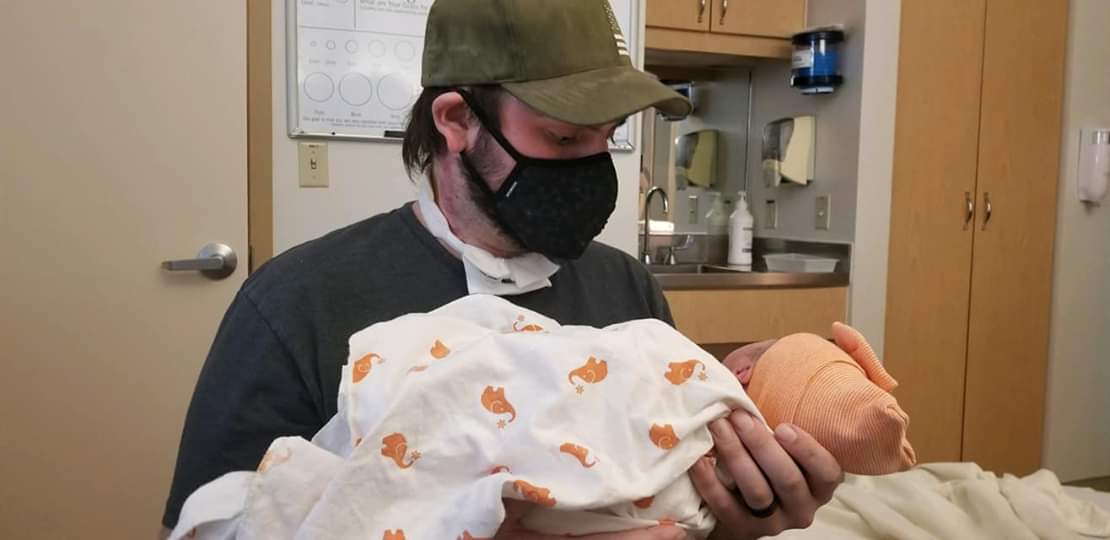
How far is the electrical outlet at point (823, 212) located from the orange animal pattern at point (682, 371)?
2.26m

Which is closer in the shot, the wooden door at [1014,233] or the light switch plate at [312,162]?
the light switch plate at [312,162]

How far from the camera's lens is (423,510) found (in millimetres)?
731

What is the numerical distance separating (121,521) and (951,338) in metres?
2.55

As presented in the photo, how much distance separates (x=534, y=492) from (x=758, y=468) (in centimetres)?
23

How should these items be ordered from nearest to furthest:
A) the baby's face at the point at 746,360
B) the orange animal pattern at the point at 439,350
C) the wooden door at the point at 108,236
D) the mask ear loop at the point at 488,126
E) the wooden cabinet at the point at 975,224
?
the orange animal pattern at the point at 439,350 → the baby's face at the point at 746,360 → the mask ear loop at the point at 488,126 → the wooden door at the point at 108,236 → the wooden cabinet at the point at 975,224

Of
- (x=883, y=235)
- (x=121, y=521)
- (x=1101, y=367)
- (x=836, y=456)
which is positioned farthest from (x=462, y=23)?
(x=1101, y=367)

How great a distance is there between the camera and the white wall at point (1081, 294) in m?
3.06

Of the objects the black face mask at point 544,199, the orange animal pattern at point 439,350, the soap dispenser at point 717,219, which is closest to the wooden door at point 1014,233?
the soap dispenser at point 717,219

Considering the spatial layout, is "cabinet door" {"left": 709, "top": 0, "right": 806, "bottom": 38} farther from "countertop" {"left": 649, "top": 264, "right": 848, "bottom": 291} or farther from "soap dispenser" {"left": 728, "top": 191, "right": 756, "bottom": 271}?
"countertop" {"left": 649, "top": 264, "right": 848, "bottom": 291}

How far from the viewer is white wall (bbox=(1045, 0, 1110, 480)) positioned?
3062 millimetres

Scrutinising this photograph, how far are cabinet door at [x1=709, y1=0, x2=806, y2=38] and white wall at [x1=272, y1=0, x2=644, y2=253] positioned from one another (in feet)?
4.19

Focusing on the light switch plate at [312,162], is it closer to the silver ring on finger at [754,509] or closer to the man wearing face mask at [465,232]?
the man wearing face mask at [465,232]

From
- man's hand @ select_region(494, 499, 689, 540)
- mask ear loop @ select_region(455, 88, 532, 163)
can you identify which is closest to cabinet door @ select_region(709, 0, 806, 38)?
mask ear loop @ select_region(455, 88, 532, 163)

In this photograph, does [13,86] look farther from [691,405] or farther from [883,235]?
[883,235]
